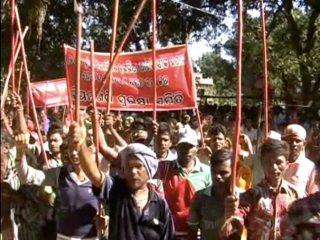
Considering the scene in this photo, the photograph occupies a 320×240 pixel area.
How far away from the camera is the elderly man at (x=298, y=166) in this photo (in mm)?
5676

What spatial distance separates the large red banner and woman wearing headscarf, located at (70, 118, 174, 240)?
3.69 m

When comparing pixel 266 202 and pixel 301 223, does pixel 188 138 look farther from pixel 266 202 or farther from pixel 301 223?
pixel 301 223

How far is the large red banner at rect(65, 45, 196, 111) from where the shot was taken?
840 centimetres

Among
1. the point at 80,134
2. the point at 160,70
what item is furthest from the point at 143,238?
the point at 160,70

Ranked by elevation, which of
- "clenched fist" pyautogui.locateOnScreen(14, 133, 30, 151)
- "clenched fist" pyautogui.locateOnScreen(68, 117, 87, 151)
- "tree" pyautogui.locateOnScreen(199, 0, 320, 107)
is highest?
"tree" pyautogui.locateOnScreen(199, 0, 320, 107)

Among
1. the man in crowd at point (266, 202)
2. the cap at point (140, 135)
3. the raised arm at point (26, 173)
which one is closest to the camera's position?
the man in crowd at point (266, 202)

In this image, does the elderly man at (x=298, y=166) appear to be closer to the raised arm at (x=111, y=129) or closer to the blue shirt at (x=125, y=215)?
the raised arm at (x=111, y=129)

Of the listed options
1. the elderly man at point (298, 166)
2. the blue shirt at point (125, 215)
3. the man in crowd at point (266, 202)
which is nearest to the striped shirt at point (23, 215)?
the blue shirt at point (125, 215)

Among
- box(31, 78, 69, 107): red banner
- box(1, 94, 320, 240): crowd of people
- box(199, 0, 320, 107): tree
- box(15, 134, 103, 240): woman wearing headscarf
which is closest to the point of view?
box(1, 94, 320, 240): crowd of people

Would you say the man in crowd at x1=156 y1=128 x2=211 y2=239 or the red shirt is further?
the man in crowd at x1=156 y1=128 x2=211 y2=239

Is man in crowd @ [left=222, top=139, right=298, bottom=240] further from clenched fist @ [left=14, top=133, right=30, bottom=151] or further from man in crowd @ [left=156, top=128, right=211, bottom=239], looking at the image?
clenched fist @ [left=14, top=133, right=30, bottom=151]

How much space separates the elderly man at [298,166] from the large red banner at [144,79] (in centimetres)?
234

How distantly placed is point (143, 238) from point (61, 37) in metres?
17.5

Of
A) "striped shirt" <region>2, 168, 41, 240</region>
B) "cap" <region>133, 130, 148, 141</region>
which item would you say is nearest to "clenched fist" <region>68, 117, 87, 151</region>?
"striped shirt" <region>2, 168, 41, 240</region>
